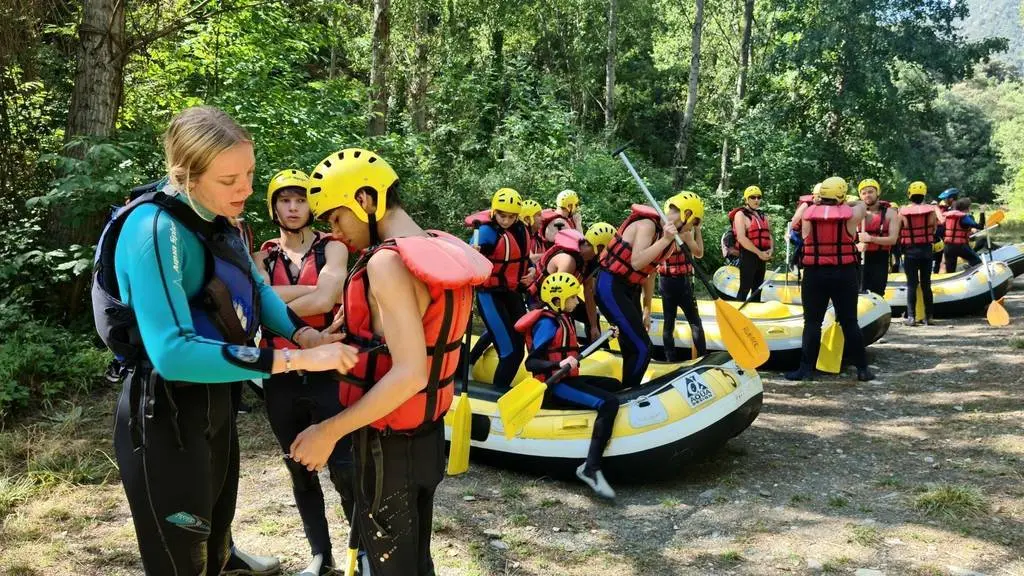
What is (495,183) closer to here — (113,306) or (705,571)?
(705,571)

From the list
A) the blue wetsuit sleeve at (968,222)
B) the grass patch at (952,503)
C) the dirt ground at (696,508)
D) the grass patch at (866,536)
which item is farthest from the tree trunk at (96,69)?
the blue wetsuit sleeve at (968,222)

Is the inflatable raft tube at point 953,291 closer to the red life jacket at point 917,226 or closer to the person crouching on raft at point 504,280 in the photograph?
the red life jacket at point 917,226

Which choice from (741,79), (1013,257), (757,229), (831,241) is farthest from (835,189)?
(741,79)

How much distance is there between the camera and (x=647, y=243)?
5.76 meters

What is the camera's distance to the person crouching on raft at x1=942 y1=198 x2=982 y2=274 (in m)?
11.6

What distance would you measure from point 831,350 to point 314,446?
6.52 m

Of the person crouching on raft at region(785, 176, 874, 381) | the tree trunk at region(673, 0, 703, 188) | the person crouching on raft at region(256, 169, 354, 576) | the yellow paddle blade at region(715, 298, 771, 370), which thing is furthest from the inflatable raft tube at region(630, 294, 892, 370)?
the tree trunk at region(673, 0, 703, 188)

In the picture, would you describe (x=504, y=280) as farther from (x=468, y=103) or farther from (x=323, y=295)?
(x=468, y=103)

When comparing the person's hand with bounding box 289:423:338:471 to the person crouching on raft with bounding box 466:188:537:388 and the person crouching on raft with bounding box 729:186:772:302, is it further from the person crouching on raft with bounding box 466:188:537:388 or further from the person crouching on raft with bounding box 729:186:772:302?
the person crouching on raft with bounding box 729:186:772:302

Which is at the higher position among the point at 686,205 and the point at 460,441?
the point at 686,205

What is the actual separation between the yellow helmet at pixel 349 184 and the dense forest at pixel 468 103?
14.0 ft

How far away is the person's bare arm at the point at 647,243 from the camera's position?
563cm

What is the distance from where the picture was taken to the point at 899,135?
774 inches

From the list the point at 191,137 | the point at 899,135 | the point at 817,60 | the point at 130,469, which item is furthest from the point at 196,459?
the point at 899,135
